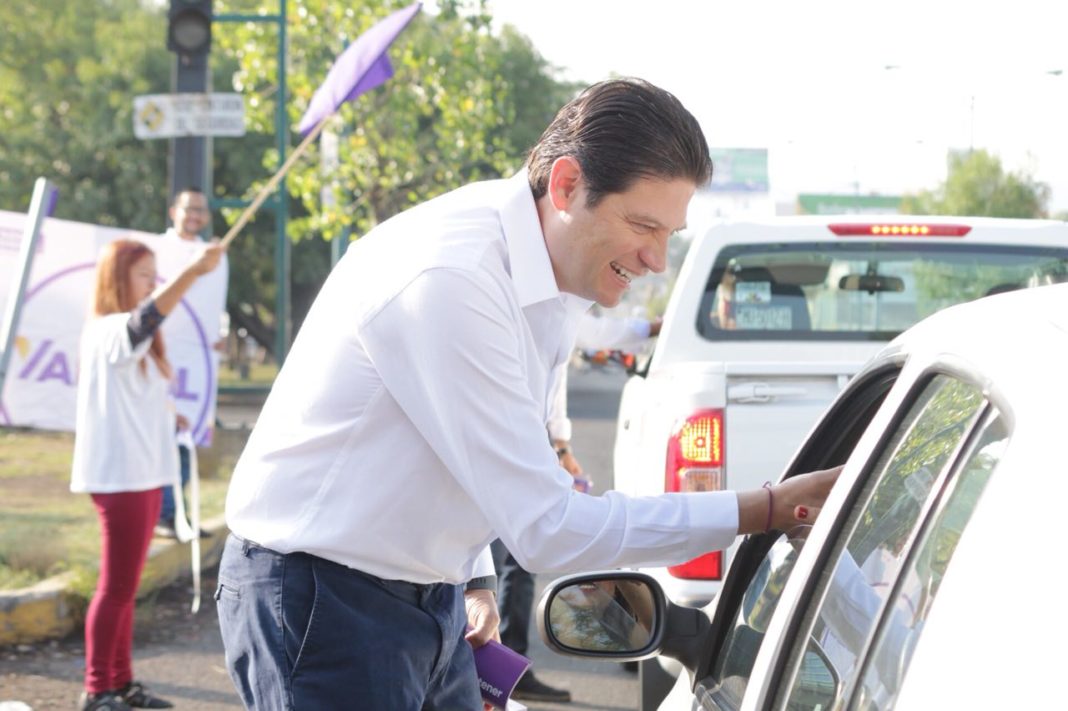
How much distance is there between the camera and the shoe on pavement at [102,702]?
5.58 m

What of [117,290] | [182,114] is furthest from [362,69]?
[117,290]

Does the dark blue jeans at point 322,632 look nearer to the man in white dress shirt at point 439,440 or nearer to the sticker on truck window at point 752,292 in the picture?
the man in white dress shirt at point 439,440

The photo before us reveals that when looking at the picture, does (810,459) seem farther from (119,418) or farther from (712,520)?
(119,418)

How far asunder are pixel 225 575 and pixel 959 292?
4762 mm

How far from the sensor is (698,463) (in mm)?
4898

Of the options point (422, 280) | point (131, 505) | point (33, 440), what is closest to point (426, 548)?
point (422, 280)

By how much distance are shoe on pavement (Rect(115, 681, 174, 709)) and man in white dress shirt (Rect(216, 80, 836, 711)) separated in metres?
3.37

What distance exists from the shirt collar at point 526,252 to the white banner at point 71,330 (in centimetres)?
710

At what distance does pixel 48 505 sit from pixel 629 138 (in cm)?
865

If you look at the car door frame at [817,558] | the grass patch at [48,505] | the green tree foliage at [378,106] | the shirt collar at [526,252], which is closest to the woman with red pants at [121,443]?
the grass patch at [48,505]

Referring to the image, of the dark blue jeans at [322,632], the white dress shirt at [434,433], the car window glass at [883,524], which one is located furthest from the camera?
the dark blue jeans at [322,632]

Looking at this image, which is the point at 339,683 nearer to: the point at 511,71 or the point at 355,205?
the point at 355,205

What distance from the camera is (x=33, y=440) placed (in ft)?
51.4

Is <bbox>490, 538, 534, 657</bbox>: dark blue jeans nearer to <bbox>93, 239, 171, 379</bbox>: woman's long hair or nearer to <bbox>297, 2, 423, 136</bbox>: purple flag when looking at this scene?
<bbox>93, 239, 171, 379</bbox>: woman's long hair
